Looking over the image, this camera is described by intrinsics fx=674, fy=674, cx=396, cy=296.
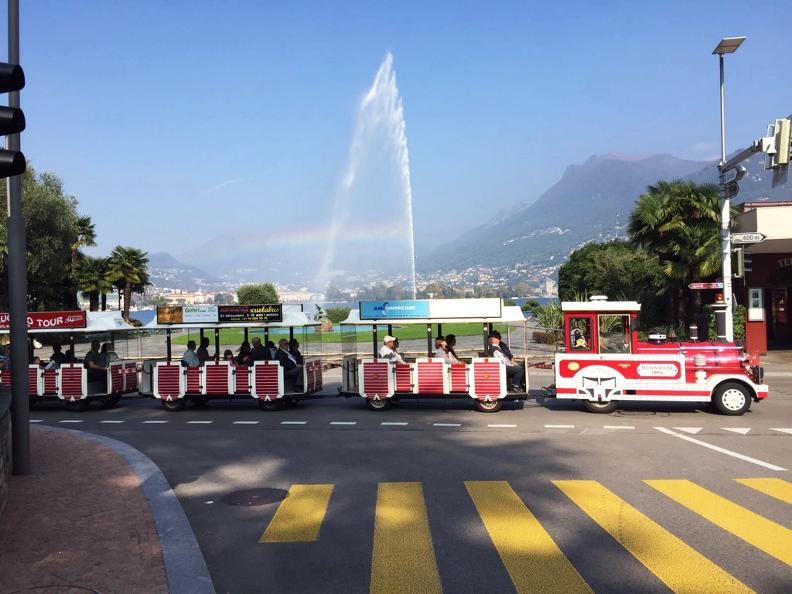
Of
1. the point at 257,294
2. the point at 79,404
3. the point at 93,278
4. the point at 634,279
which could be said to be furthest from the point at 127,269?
the point at 79,404

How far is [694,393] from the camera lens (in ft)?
47.4

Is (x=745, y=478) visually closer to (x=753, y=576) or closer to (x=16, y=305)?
(x=753, y=576)

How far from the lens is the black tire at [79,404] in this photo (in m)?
17.2

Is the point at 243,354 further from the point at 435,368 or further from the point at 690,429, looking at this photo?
the point at 690,429

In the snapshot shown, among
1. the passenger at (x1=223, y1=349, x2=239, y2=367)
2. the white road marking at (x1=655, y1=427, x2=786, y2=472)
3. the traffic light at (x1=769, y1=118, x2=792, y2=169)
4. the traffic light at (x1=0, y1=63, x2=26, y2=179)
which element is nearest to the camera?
the traffic light at (x1=0, y1=63, x2=26, y2=179)

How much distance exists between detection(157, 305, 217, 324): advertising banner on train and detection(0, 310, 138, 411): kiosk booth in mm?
901

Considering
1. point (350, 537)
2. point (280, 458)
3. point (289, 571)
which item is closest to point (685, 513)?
point (350, 537)

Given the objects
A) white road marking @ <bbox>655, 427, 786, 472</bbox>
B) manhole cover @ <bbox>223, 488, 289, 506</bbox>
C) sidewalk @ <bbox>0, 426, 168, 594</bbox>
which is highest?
sidewalk @ <bbox>0, 426, 168, 594</bbox>

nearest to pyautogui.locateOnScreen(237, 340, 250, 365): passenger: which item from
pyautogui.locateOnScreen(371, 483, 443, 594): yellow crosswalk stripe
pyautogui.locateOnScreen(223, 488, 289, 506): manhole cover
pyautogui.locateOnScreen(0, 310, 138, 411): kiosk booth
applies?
pyautogui.locateOnScreen(0, 310, 138, 411): kiosk booth

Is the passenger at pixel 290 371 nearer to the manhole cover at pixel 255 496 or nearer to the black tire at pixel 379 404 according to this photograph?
the black tire at pixel 379 404

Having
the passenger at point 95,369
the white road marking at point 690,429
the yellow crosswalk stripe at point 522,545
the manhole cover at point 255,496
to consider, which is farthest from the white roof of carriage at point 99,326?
the white road marking at point 690,429

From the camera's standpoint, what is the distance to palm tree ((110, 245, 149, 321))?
6359 centimetres

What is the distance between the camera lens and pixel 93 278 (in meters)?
59.4

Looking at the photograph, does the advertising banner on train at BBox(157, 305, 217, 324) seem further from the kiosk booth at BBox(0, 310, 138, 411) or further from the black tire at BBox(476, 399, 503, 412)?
the black tire at BBox(476, 399, 503, 412)
